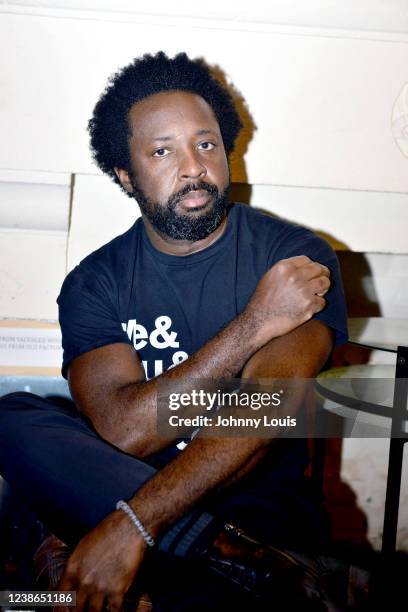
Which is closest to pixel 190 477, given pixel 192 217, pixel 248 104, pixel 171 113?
pixel 192 217

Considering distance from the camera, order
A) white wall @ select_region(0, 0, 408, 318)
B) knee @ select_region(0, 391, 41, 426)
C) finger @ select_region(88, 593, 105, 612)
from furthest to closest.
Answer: white wall @ select_region(0, 0, 408, 318), knee @ select_region(0, 391, 41, 426), finger @ select_region(88, 593, 105, 612)

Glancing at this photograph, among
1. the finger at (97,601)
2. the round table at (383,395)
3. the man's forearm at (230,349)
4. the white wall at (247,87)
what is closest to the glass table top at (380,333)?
the round table at (383,395)

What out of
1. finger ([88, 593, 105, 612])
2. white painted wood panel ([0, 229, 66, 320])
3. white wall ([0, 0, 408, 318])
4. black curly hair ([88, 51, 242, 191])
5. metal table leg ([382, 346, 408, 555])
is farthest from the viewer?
white painted wood panel ([0, 229, 66, 320])

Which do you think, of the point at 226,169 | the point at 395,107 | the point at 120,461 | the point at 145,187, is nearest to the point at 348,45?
the point at 395,107

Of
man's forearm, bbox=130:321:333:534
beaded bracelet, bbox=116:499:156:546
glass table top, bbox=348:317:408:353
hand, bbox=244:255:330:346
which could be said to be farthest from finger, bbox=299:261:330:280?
beaded bracelet, bbox=116:499:156:546

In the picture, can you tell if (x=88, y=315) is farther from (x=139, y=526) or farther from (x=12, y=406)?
(x=139, y=526)

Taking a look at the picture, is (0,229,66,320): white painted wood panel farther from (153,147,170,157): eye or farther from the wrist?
the wrist

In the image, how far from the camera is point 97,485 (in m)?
1.04

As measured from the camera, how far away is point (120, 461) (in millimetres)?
1074

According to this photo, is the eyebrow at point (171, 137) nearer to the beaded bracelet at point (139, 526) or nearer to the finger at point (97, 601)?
the beaded bracelet at point (139, 526)

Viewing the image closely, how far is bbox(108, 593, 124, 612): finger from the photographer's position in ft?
3.19

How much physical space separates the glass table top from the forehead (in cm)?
59

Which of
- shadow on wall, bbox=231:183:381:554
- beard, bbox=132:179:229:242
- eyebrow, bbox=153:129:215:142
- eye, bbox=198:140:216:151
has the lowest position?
shadow on wall, bbox=231:183:381:554

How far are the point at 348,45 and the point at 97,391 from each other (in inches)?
45.4
